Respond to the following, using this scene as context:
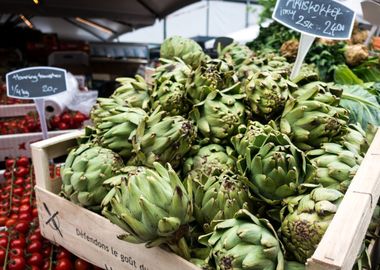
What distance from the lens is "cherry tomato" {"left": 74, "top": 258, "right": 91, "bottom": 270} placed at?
142cm

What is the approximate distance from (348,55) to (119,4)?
370 cm

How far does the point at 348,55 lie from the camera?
2.76 meters

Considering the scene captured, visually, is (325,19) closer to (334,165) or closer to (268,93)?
(268,93)

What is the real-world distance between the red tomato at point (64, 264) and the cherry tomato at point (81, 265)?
2 centimetres

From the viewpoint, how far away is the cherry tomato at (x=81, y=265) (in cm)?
142

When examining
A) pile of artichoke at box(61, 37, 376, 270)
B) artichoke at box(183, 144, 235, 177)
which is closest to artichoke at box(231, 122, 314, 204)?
pile of artichoke at box(61, 37, 376, 270)

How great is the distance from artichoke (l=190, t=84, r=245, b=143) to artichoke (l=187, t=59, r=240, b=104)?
0.13 feet

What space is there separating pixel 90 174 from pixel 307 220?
69 cm

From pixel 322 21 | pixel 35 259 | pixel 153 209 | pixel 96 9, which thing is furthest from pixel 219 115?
pixel 96 9

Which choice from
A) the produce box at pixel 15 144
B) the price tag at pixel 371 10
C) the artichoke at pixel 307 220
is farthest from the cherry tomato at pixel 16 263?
the price tag at pixel 371 10

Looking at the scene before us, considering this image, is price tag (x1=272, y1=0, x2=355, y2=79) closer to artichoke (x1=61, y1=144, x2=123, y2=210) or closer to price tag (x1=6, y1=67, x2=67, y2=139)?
artichoke (x1=61, y1=144, x2=123, y2=210)

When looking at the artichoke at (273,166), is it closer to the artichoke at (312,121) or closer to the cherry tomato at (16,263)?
the artichoke at (312,121)

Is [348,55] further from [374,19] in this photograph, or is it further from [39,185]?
[39,185]

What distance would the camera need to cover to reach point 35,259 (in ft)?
4.82
